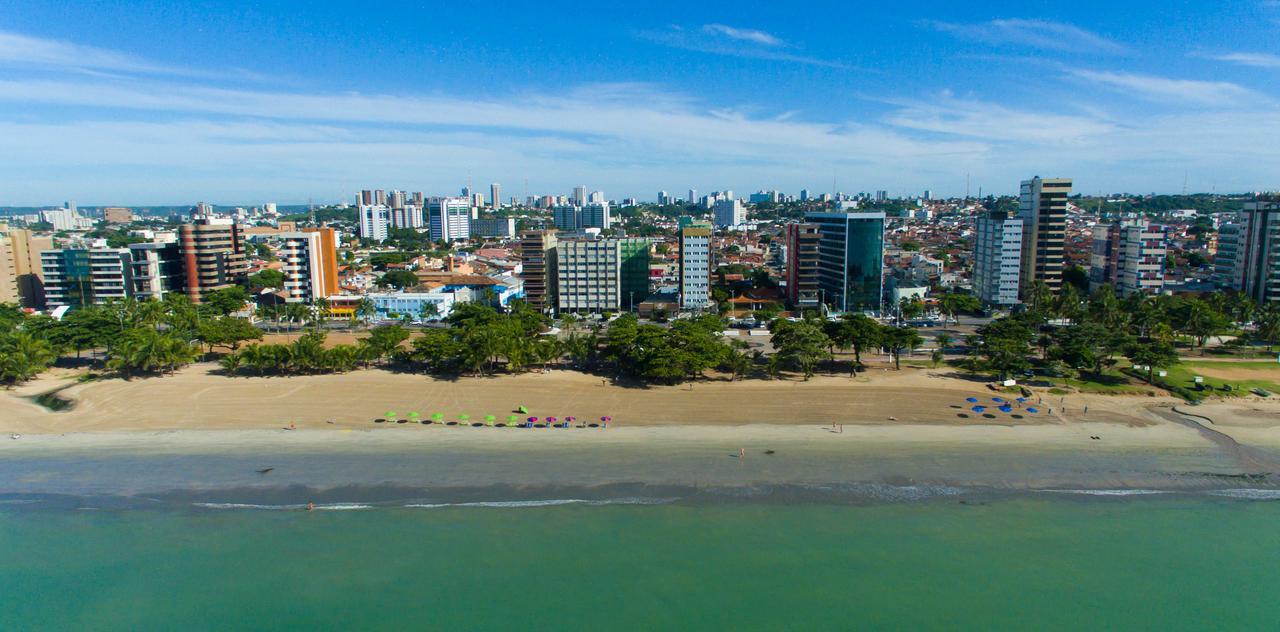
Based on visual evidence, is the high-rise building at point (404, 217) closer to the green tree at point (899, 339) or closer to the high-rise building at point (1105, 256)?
the high-rise building at point (1105, 256)

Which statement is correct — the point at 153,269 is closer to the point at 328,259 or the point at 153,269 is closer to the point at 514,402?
the point at 328,259

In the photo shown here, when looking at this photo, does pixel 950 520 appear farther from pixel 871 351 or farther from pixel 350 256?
pixel 350 256

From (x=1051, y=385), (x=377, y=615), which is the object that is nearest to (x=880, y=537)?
(x=377, y=615)

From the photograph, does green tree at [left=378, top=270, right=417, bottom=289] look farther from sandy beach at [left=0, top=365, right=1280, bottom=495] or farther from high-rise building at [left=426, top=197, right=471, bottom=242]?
high-rise building at [left=426, top=197, right=471, bottom=242]

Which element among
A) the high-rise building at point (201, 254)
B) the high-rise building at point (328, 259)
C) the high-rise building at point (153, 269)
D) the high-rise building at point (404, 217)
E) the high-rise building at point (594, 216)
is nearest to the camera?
the high-rise building at point (153, 269)

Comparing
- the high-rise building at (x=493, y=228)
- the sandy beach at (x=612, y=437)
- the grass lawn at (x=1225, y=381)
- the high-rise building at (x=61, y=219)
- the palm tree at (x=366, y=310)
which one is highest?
the high-rise building at (x=61, y=219)

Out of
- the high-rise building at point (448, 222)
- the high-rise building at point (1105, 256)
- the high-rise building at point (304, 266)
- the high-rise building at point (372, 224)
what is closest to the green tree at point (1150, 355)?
the high-rise building at point (1105, 256)
